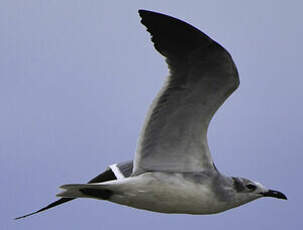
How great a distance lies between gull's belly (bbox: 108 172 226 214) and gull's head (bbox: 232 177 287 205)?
15.6 inches

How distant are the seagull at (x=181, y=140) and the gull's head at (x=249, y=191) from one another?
0.02 m

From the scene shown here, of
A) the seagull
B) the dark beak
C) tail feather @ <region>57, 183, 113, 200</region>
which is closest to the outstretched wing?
the seagull

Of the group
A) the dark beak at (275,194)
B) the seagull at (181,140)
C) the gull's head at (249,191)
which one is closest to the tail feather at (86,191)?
the seagull at (181,140)

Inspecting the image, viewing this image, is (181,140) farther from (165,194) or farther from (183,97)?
(165,194)

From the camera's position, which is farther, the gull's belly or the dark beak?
the dark beak

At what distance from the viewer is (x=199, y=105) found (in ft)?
35.8

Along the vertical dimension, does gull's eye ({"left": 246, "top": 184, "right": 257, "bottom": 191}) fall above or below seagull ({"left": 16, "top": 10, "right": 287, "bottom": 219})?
below

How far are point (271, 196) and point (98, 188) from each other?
2.60 meters

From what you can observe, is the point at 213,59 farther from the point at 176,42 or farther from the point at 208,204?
the point at 208,204

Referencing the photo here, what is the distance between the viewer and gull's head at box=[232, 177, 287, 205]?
1136cm

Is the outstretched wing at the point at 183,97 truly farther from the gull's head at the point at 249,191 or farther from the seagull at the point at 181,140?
the gull's head at the point at 249,191

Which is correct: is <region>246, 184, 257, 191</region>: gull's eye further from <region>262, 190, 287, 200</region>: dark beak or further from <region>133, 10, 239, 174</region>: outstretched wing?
<region>133, 10, 239, 174</region>: outstretched wing

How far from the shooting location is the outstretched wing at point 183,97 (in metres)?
10.5

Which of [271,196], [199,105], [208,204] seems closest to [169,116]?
[199,105]
